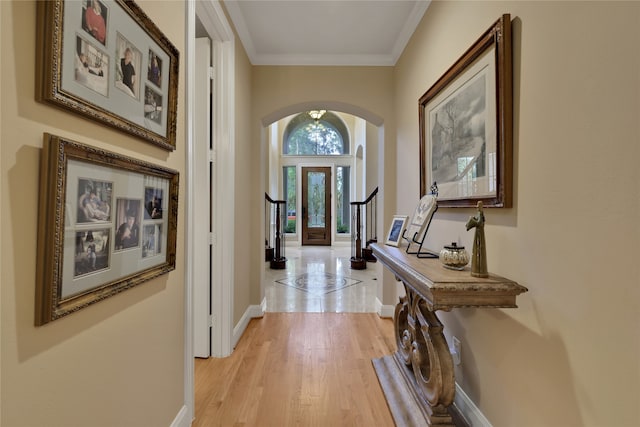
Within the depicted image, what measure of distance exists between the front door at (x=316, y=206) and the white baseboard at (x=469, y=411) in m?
7.11

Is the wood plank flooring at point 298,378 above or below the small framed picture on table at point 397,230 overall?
below

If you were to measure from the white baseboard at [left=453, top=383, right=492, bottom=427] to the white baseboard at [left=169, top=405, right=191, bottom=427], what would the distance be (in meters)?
1.52

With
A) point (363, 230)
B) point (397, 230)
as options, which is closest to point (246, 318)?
point (397, 230)

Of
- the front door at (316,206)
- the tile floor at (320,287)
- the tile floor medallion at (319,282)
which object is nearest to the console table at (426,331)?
the tile floor at (320,287)

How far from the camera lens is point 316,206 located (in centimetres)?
888

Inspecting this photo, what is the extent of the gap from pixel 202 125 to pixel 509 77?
201cm

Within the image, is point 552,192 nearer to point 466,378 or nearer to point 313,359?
point 466,378

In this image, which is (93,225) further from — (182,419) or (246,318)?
(246,318)

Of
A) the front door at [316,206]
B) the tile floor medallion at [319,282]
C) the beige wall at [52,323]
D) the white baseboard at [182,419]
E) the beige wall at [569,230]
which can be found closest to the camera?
the beige wall at [52,323]

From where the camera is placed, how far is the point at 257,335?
8.95 feet

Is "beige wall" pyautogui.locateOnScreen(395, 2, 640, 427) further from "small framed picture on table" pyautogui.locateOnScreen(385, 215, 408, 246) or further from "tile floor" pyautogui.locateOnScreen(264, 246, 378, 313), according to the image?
"tile floor" pyautogui.locateOnScreen(264, 246, 378, 313)

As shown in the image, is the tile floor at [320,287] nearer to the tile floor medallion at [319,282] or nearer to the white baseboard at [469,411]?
the tile floor medallion at [319,282]

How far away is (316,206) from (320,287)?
4.72 m

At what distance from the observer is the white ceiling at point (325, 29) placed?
2.38 metres
